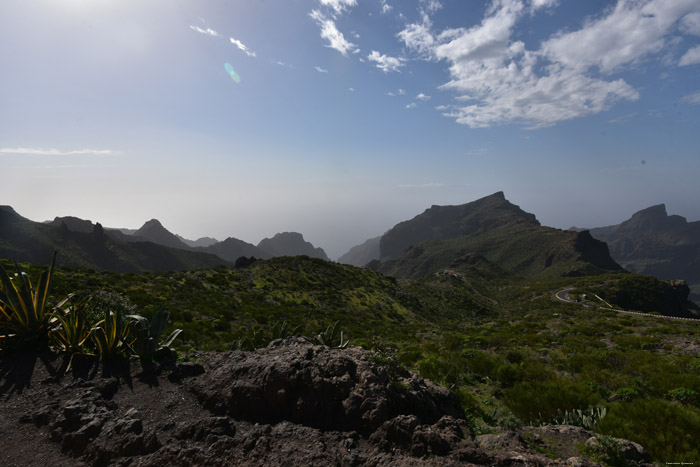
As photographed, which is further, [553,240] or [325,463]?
[553,240]

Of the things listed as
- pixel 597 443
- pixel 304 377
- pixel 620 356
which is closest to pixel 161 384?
pixel 304 377

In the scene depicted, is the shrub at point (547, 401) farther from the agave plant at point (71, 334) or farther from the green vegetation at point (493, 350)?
the agave plant at point (71, 334)

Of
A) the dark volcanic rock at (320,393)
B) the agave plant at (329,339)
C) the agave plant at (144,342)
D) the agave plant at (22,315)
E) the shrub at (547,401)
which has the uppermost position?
the agave plant at (22,315)

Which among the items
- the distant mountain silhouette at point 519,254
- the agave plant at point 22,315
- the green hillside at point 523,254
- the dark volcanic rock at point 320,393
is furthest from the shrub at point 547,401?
the green hillside at point 523,254

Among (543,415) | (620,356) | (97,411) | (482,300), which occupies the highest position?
(97,411)

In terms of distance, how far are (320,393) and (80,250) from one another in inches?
4969

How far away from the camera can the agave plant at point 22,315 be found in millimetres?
6566

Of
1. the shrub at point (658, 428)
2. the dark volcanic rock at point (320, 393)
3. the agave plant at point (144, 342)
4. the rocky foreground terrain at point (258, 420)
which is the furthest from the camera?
the agave plant at point (144, 342)

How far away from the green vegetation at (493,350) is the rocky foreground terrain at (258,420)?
782 millimetres

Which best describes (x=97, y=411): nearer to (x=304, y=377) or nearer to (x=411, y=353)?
(x=304, y=377)

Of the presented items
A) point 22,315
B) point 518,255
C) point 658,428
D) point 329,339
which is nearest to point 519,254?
point 518,255

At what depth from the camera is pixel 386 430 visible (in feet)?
14.4

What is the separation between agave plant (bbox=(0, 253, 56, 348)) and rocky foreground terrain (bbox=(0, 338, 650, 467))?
0.50 meters

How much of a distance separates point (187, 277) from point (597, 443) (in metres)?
34.9
